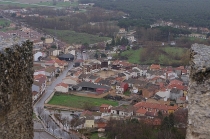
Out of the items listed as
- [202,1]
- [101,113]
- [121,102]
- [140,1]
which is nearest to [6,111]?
[101,113]

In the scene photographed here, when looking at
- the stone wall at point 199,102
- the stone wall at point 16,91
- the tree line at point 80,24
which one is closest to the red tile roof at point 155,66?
A: the tree line at point 80,24

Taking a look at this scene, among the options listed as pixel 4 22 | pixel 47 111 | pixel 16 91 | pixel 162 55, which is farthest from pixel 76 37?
pixel 16 91


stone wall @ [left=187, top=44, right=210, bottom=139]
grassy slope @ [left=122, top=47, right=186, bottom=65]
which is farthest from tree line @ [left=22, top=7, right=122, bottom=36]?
stone wall @ [left=187, top=44, right=210, bottom=139]

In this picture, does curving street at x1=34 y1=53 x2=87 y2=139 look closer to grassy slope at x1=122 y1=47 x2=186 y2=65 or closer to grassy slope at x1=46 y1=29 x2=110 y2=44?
grassy slope at x1=122 y1=47 x2=186 y2=65

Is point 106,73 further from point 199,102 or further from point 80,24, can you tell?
point 199,102

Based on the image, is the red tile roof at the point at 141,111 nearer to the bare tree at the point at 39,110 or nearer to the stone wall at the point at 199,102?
the bare tree at the point at 39,110

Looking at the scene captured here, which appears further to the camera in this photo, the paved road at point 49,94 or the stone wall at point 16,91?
the paved road at point 49,94

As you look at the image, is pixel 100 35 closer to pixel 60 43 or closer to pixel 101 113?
pixel 60 43
